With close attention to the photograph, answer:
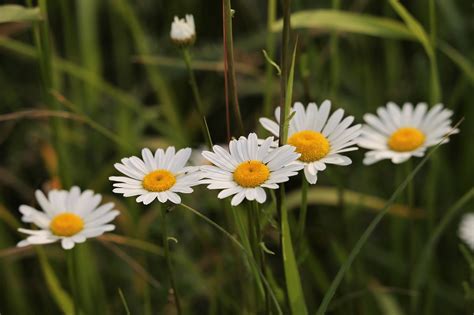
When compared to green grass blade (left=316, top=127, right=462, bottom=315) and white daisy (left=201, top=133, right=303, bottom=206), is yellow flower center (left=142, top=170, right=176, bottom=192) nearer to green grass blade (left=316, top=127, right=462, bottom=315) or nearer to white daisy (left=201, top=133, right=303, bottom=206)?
white daisy (left=201, top=133, right=303, bottom=206)

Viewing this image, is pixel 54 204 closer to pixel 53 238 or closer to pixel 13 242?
pixel 53 238

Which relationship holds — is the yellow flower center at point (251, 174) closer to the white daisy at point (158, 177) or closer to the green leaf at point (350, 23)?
the white daisy at point (158, 177)

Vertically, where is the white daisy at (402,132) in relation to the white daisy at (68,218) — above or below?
above

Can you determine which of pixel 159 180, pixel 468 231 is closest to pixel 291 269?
pixel 159 180

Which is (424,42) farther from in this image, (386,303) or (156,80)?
(156,80)

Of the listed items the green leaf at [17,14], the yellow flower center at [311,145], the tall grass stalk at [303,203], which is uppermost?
the green leaf at [17,14]

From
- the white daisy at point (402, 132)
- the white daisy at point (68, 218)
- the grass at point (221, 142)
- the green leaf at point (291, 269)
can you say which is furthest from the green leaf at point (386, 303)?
the white daisy at point (68, 218)
